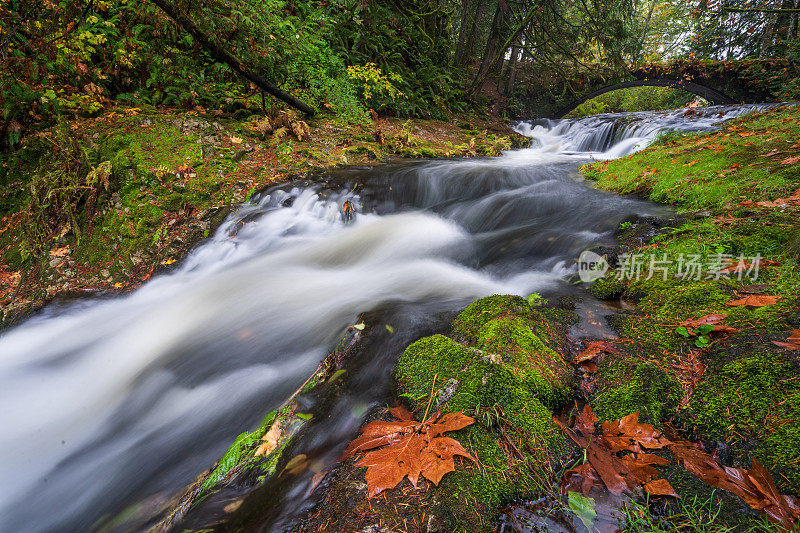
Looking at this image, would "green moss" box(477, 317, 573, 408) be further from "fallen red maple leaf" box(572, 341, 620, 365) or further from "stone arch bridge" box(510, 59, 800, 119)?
"stone arch bridge" box(510, 59, 800, 119)

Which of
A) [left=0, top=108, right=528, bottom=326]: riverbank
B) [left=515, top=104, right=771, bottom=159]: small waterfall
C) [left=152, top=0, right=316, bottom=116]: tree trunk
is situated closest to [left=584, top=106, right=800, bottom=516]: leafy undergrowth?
[left=0, top=108, right=528, bottom=326]: riverbank

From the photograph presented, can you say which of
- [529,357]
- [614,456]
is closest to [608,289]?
[529,357]

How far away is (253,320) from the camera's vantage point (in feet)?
12.3

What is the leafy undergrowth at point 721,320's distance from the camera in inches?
58.9

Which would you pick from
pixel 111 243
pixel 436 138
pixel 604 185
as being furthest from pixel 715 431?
pixel 436 138

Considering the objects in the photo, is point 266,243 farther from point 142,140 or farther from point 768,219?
point 768,219

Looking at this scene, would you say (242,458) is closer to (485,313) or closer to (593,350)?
(485,313)

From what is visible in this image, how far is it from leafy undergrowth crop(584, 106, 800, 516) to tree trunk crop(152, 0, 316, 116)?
7.00 metres

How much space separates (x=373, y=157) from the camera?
25.0 feet

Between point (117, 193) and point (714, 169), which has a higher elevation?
point (714, 169)

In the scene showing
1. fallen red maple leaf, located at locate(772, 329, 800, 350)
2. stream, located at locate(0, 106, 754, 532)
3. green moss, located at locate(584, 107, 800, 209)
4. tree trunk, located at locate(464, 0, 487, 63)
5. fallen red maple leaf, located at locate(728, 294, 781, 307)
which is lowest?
stream, located at locate(0, 106, 754, 532)

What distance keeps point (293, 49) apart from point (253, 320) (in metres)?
6.92

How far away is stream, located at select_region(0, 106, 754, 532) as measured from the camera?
2324 mm

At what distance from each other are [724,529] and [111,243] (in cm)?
657
